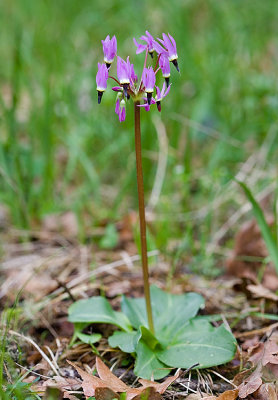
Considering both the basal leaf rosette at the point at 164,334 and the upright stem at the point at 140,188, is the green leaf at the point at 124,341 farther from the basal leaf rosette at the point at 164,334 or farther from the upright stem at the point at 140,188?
the upright stem at the point at 140,188

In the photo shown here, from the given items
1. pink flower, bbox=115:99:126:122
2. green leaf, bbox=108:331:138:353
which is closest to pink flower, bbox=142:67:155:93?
pink flower, bbox=115:99:126:122

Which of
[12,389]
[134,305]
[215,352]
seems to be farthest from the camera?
[134,305]

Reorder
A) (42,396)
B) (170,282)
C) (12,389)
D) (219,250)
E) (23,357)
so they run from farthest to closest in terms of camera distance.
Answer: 1. (219,250)
2. (170,282)
3. (23,357)
4. (42,396)
5. (12,389)

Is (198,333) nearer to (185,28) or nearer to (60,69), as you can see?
(60,69)

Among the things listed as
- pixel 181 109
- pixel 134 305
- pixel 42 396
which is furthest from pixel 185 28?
pixel 42 396

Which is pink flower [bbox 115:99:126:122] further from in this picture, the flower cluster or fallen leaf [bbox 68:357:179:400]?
fallen leaf [bbox 68:357:179:400]

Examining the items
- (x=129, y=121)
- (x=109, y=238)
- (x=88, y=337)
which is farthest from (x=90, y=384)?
(x=129, y=121)

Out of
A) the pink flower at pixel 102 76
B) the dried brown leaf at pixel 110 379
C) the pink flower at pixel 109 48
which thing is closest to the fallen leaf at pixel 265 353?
the dried brown leaf at pixel 110 379

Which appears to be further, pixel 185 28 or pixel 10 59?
pixel 10 59

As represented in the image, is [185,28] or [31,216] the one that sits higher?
[185,28]

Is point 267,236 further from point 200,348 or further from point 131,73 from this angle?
point 131,73
